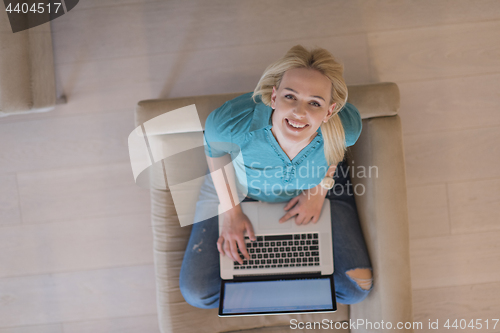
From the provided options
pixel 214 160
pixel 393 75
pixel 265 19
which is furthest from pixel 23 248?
pixel 393 75

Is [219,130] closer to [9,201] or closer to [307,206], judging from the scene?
[307,206]

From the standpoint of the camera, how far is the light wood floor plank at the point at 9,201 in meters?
1.54

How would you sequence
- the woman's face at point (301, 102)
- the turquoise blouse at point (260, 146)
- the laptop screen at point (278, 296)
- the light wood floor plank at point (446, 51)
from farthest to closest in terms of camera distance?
the light wood floor plank at point (446, 51) → the laptop screen at point (278, 296) → the turquoise blouse at point (260, 146) → the woman's face at point (301, 102)

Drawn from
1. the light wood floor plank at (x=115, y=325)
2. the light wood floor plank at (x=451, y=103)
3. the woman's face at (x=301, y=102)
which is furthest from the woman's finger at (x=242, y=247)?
the light wood floor plank at (x=451, y=103)

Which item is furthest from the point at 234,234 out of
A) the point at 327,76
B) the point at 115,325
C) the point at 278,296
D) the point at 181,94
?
the point at 115,325

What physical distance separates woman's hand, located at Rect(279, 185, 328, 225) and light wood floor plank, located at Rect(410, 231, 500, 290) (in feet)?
2.19

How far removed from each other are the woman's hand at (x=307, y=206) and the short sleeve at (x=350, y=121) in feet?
0.79

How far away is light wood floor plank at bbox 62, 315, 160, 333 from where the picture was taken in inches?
60.8

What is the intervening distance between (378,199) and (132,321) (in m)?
1.27

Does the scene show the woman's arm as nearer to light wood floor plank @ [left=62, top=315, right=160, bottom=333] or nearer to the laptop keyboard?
the laptop keyboard

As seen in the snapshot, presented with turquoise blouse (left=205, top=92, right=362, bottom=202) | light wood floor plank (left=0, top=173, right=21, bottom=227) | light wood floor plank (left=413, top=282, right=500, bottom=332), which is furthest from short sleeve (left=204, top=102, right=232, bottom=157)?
light wood floor plank (left=413, top=282, right=500, bottom=332)

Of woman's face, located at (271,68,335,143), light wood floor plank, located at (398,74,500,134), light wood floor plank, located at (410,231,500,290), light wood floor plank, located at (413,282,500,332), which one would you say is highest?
woman's face, located at (271,68,335,143)

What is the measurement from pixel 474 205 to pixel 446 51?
29.3 inches

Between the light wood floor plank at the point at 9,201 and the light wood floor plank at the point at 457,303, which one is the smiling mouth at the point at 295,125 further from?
the light wood floor plank at the point at 9,201
